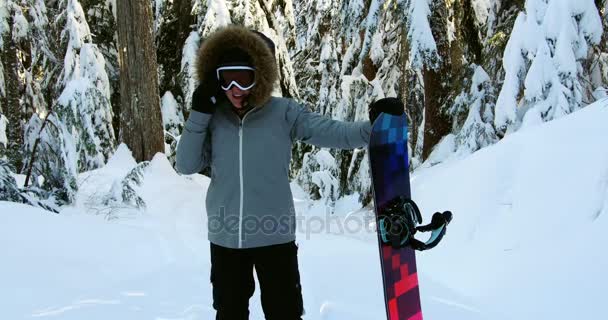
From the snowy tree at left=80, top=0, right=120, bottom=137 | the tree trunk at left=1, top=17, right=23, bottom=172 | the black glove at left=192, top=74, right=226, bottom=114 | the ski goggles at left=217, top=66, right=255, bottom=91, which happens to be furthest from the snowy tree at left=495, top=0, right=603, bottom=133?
the tree trunk at left=1, top=17, right=23, bottom=172

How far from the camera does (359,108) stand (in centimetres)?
870

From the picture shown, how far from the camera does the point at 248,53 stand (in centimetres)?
218

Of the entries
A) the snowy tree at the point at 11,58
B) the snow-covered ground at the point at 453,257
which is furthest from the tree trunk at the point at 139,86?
the snowy tree at the point at 11,58

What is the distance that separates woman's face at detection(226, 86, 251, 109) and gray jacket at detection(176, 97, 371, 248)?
0.05 meters

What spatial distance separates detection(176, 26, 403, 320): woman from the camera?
2148mm

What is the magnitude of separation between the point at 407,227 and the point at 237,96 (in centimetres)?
95

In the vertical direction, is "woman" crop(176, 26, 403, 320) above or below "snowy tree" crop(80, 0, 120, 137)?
below

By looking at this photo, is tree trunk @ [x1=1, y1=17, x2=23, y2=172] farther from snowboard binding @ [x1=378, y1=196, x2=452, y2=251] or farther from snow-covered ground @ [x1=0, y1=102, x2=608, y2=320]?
snowboard binding @ [x1=378, y1=196, x2=452, y2=251]

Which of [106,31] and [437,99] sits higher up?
[106,31]

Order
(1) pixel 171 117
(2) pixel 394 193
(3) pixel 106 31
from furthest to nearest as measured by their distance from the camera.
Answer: (3) pixel 106 31 < (1) pixel 171 117 < (2) pixel 394 193

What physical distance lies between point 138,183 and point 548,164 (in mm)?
4788

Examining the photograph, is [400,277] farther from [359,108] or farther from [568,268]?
[359,108]

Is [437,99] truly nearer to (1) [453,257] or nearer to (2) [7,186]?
(1) [453,257]

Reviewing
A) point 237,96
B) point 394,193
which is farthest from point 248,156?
point 394,193
